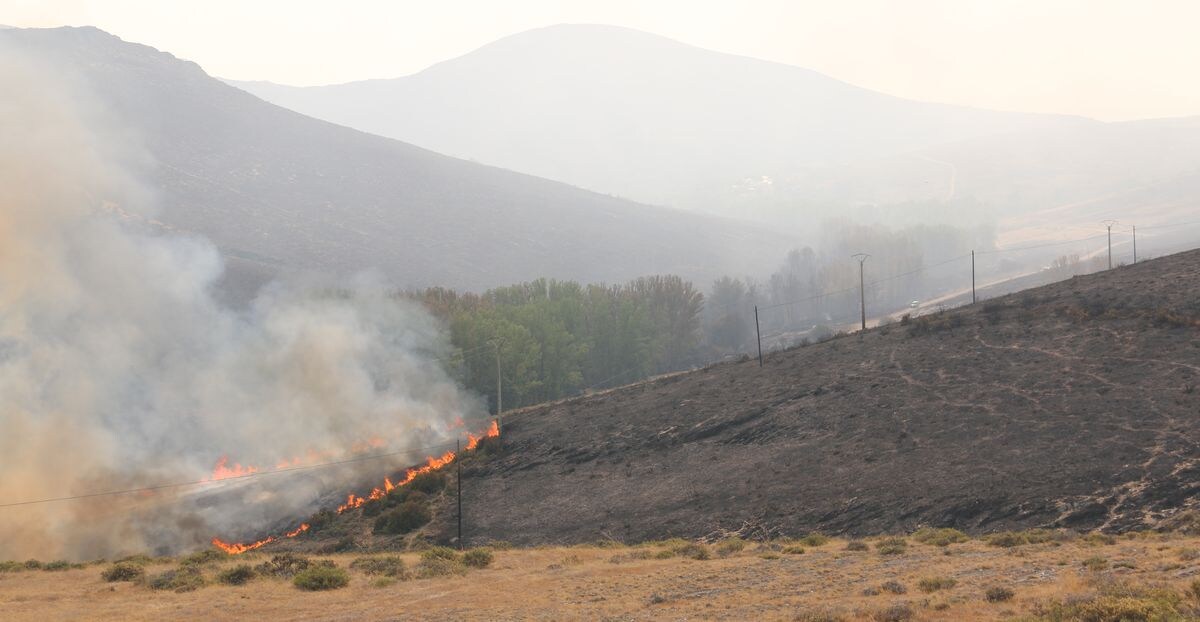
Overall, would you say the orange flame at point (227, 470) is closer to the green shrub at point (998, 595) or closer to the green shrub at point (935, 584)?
the green shrub at point (935, 584)

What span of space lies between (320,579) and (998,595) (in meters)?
25.9

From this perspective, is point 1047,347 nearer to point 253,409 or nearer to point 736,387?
point 736,387

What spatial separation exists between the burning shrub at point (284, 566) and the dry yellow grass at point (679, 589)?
1221 millimetres

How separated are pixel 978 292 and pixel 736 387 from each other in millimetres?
133930

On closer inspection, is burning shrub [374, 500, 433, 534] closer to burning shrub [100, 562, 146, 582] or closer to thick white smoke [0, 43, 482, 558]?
thick white smoke [0, 43, 482, 558]

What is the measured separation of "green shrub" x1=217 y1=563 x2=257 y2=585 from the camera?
3962 cm

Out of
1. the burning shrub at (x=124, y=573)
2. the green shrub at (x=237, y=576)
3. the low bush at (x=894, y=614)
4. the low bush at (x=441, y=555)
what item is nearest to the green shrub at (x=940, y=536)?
the low bush at (x=894, y=614)

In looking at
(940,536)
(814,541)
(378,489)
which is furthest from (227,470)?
(940,536)

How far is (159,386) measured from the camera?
89.8m

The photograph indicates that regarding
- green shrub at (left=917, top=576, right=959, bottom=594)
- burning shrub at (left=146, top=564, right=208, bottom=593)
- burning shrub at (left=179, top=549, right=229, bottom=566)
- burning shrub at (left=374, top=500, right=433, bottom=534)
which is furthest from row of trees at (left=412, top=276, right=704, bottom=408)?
green shrub at (left=917, top=576, right=959, bottom=594)

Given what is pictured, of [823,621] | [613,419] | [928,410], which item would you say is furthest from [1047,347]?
[823,621]

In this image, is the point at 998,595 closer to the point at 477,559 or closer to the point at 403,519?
the point at 477,559

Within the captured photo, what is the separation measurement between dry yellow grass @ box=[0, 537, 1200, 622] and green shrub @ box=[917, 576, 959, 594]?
307 millimetres

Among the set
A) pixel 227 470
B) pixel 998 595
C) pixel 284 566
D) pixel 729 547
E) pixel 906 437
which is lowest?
pixel 227 470
